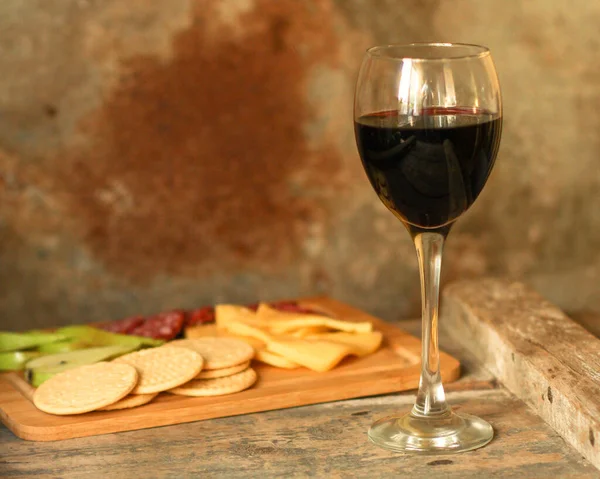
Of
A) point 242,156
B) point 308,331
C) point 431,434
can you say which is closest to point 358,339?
point 308,331

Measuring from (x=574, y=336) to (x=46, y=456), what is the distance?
0.70 meters

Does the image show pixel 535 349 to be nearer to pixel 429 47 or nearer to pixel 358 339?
pixel 358 339

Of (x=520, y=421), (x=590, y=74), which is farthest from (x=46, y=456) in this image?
(x=590, y=74)

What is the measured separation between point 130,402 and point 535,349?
0.53m

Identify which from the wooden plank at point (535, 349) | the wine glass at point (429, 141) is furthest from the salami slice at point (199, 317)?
the wine glass at point (429, 141)

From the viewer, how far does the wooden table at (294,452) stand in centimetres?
103

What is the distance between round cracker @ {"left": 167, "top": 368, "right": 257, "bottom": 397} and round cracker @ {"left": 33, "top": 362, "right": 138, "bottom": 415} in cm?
7

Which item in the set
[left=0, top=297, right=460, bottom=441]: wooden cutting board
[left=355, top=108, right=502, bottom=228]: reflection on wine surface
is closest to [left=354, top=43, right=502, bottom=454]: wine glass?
[left=355, top=108, right=502, bottom=228]: reflection on wine surface

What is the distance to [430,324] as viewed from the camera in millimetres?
1104

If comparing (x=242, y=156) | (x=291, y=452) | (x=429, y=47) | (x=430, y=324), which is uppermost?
(x=429, y=47)

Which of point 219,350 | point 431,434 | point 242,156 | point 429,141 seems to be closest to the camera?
point 429,141

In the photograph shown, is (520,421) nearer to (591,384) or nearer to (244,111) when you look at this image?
(591,384)

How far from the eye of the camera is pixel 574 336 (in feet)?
4.23

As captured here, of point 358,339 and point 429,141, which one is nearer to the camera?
point 429,141
